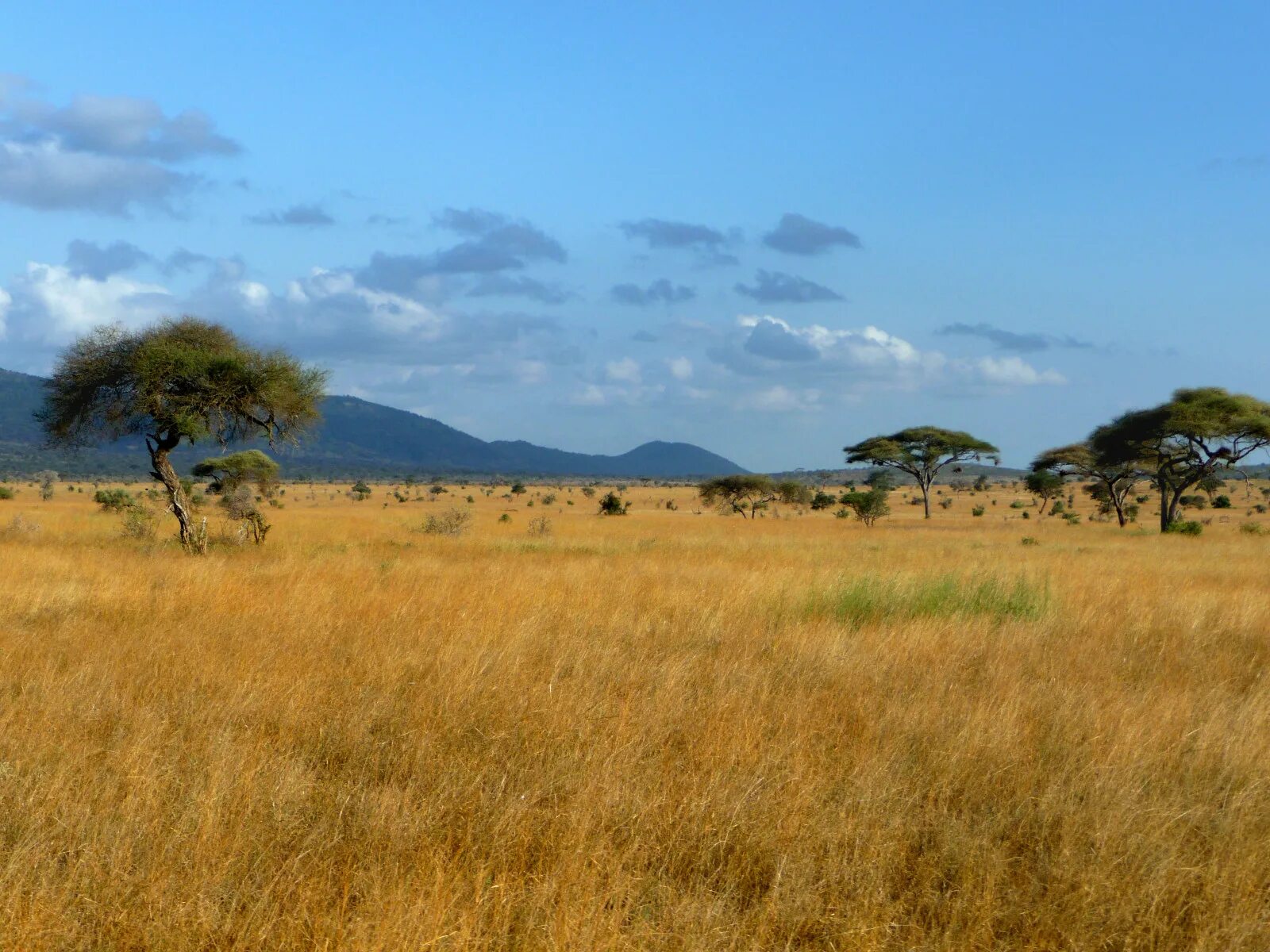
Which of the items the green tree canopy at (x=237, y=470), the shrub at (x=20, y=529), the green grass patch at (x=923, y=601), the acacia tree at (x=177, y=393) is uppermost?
the acacia tree at (x=177, y=393)

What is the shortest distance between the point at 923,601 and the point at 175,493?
50.8 ft

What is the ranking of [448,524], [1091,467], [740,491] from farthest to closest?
[740,491] < [1091,467] < [448,524]

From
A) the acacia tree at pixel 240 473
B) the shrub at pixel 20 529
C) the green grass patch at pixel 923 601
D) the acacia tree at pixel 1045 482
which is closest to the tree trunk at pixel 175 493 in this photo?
the shrub at pixel 20 529

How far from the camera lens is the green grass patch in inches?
425

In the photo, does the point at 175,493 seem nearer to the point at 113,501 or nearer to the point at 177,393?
the point at 177,393

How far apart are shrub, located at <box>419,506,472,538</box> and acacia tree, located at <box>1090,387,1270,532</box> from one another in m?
28.4

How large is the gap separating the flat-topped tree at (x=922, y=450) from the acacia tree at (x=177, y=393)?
42619mm

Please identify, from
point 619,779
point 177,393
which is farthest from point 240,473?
point 619,779

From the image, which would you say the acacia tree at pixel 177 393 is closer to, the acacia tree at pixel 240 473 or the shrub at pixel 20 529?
the shrub at pixel 20 529

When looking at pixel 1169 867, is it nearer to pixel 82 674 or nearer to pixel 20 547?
pixel 82 674

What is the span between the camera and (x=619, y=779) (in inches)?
183

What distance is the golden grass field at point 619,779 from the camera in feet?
11.3

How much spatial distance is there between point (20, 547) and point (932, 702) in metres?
18.1

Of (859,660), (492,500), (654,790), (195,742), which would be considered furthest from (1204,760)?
(492,500)
